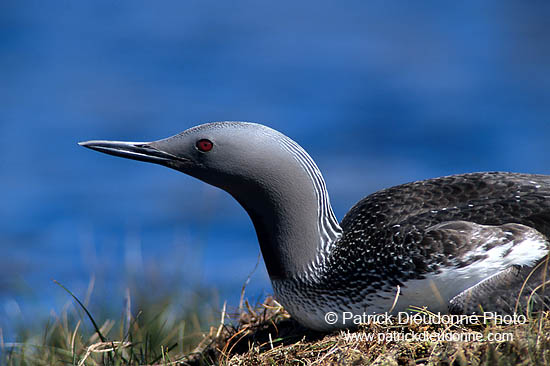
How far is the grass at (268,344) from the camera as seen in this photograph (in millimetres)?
3459

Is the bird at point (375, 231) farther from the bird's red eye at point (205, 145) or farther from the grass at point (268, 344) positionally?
the grass at point (268, 344)

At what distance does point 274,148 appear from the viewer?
4324 millimetres

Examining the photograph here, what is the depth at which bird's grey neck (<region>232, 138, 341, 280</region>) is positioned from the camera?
436 cm

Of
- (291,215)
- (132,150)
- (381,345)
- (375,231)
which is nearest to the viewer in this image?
(381,345)

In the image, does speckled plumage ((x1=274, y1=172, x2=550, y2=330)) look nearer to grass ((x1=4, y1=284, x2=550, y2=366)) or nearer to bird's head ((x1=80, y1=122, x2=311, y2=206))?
grass ((x1=4, y1=284, x2=550, y2=366))

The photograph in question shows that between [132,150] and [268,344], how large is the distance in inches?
60.0

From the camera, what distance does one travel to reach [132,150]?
452 cm

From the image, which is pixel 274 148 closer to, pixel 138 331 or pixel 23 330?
pixel 138 331

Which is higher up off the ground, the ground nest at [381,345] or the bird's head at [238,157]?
the bird's head at [238,157]

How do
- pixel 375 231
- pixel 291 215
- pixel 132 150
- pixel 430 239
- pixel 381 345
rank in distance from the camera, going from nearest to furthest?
pixel 381 345 < pixel 430 239 < pixel 375 231 < pixel 291 215 < pixel 132 150

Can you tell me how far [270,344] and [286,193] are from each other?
0.96 meters

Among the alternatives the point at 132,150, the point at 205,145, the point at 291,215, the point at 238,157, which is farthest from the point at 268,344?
the point at 132,150

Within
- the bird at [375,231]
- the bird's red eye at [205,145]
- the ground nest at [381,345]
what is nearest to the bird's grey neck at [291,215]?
the bird at [375,231]

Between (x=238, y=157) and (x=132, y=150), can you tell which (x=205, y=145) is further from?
(x=132, y=150)
